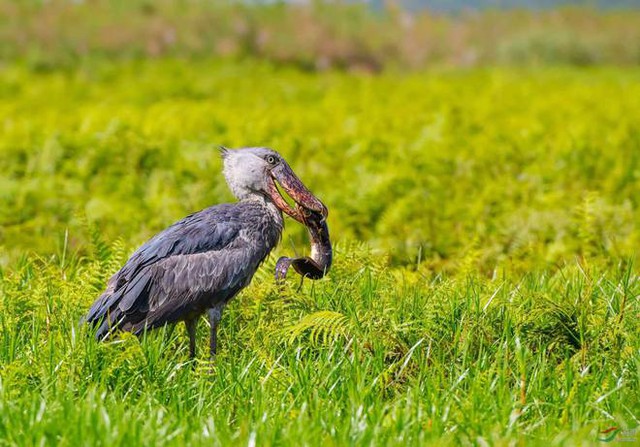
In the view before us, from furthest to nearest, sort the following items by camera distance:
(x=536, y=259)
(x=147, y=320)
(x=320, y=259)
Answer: (x=536, y=259)
(x=320, y=259)
(x=147, y=320)

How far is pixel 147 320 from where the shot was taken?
463 centimetres

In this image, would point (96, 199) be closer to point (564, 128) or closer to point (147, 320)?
point (147, 320)

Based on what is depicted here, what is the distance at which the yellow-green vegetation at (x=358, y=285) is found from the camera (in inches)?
157

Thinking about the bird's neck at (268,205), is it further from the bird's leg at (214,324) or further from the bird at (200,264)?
the bird's leg at (214,324)

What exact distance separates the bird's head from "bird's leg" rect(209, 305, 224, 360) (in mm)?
541

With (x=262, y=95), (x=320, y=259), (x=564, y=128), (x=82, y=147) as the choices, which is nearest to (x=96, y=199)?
(x=82, y=147)

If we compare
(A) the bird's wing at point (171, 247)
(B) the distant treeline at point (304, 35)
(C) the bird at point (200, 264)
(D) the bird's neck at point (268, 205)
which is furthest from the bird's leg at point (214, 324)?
(B) the distant treeline at point (304, 35)

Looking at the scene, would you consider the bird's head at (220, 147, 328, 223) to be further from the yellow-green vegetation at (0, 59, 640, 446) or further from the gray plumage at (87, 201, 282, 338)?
the yellow-green vegetation at (0, 59, 640, 446)

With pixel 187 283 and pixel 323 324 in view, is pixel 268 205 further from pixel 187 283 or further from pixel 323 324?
pixel 323 324

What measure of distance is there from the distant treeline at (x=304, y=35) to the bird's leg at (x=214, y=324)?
54.5 feet

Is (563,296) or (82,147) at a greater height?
(563,296)

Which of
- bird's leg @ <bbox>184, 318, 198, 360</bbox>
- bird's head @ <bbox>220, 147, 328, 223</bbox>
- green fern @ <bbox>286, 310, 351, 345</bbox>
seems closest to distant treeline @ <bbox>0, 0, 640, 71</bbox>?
bird's head @ <bbox>220, 147, 328, 223</bbox>

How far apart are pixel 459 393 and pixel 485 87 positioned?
1627cm

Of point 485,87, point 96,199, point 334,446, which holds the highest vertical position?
point 334,446
